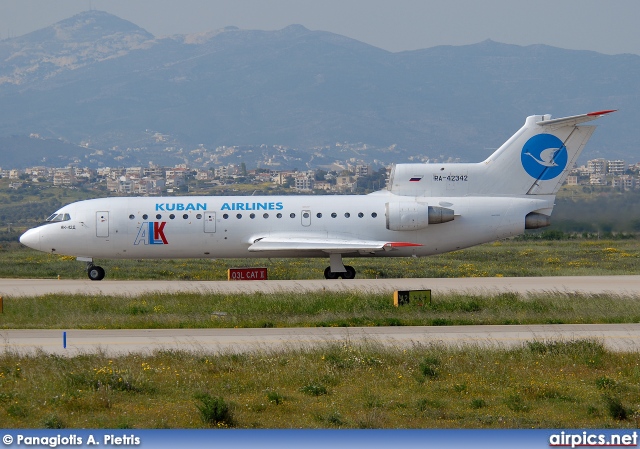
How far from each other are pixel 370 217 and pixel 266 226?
4.11 m

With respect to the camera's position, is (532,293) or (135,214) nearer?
(532,293)

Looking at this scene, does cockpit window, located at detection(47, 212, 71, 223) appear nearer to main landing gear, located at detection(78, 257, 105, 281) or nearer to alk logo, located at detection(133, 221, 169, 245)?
main landing gear, located at detection(78, 257, 105, 281)

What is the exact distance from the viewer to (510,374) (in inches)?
701

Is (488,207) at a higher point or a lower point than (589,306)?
higher

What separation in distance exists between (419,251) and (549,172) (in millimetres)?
5913

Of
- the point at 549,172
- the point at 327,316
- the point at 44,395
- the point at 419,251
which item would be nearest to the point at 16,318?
the point at 327,316

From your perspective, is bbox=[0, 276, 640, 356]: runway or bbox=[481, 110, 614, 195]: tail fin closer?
bbox=[0, 276, 640, 356]: runway

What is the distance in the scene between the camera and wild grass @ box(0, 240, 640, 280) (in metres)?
41.7

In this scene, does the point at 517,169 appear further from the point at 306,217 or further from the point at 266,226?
the point at 266,226

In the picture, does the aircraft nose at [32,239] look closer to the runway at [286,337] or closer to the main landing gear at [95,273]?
the main landing gear at [95,273]

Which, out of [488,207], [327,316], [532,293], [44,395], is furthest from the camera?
[488,207]

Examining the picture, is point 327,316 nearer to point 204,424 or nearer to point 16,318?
point 16,318

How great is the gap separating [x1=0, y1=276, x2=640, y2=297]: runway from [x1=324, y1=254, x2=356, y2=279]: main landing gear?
2.37 ft
